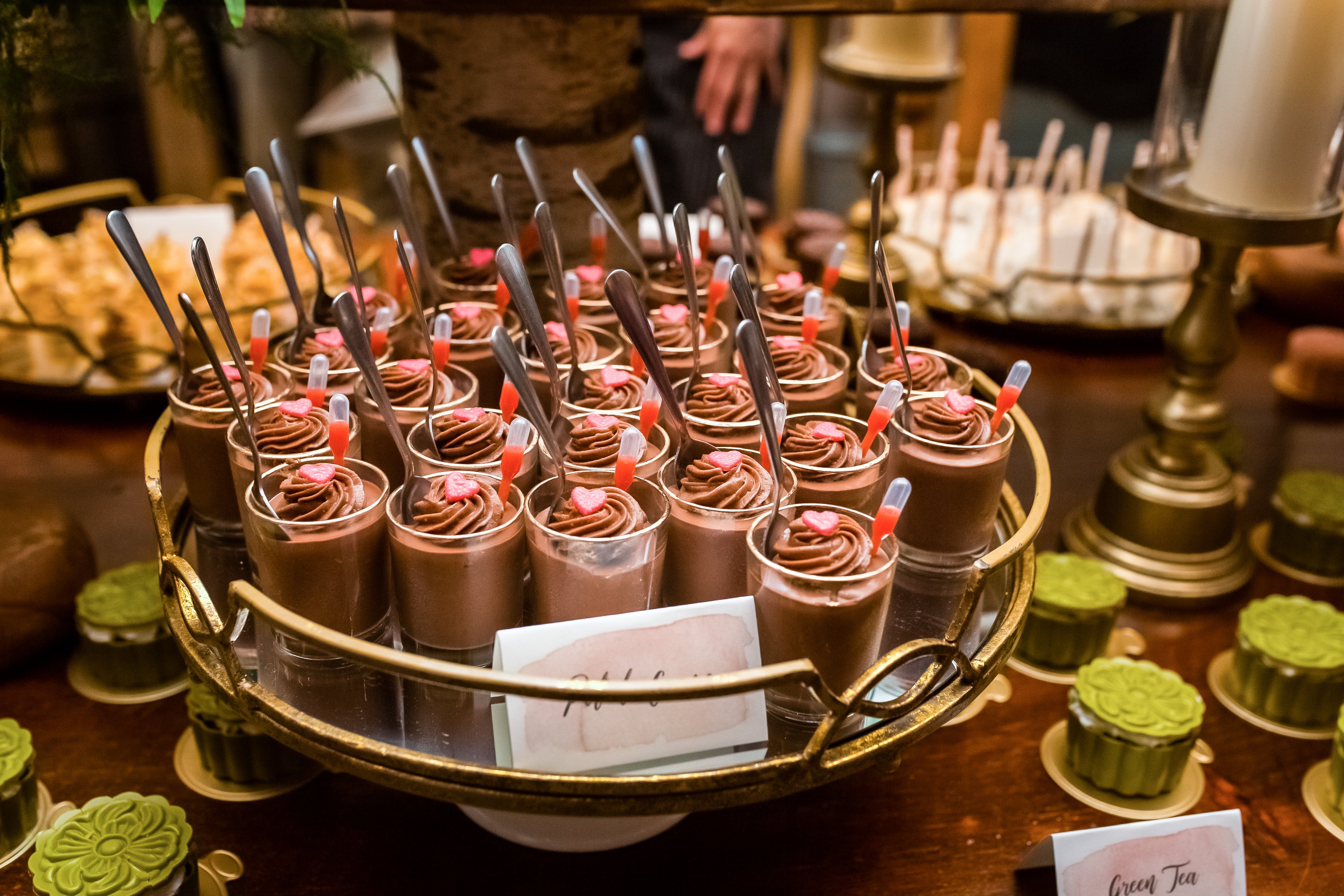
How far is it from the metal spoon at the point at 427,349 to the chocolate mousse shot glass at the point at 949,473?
43cm

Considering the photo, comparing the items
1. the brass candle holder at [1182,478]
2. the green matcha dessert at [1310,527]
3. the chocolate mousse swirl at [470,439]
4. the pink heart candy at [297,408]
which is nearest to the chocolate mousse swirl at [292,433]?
the pink heart candy at [297,408]

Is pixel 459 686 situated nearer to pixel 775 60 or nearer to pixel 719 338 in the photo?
pixel 719 338

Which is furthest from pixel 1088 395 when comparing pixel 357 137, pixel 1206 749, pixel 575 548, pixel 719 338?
pixel 357 137

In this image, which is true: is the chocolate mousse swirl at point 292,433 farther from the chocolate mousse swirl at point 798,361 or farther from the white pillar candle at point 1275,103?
the white pillar candle at point 1275,103

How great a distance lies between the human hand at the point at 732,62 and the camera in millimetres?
2604

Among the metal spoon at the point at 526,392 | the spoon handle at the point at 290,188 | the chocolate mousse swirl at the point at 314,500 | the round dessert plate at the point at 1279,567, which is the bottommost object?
the round dessert plate at the point at 1279,567

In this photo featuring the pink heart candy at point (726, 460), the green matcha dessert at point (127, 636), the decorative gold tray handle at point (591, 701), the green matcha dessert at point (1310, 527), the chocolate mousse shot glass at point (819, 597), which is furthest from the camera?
the green matcha dessert at point (1310, 527)

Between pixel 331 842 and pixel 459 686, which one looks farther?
pixel 331 842

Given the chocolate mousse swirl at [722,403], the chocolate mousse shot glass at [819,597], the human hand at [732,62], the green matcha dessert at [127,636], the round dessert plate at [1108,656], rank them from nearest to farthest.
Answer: the chocolate mousse shot glass at [819,597]
the chocolate mousse swirl at [722,403]
the green matcha dessert at [127,636]
the round dessert plate at [1108,656]
the human hand at [732,62]

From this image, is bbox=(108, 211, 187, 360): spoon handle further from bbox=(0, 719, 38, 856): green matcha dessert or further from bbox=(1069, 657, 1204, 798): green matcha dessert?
bbox=(1069, 657, 1204, 798): green matcha dessert

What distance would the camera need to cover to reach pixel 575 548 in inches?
32.6

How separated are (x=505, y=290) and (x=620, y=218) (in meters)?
0.36

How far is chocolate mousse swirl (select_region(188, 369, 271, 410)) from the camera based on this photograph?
40.8 inches

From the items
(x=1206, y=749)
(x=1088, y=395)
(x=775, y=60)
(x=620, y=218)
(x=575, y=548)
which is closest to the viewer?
(x=575, y=548)
